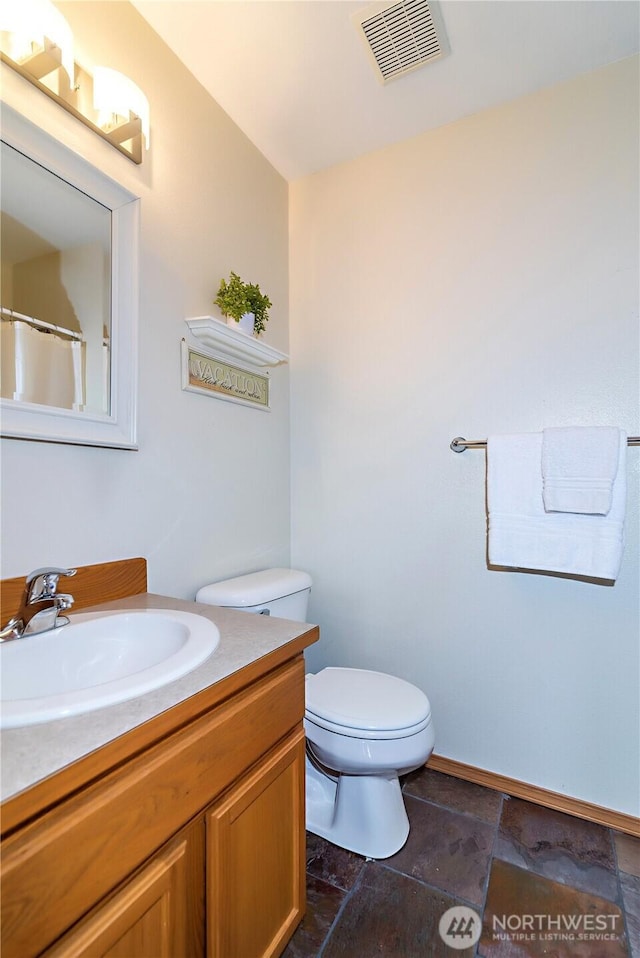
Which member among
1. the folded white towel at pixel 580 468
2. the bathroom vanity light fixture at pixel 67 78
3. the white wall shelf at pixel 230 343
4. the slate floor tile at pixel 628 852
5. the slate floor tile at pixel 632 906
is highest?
the bathroom vanity light fixture at pixel 67 78

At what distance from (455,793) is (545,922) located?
47 centimetres

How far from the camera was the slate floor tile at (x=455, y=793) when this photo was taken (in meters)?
1.45

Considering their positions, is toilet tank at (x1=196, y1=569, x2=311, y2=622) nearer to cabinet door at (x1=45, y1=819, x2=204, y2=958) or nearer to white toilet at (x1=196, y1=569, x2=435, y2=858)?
white toilet at (x1=196, y1=569, x2=435, y2=858)

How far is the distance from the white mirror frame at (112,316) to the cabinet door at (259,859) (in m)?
0.81

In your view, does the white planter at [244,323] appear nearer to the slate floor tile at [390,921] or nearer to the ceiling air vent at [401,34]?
the ceiling air vent at [401,34]

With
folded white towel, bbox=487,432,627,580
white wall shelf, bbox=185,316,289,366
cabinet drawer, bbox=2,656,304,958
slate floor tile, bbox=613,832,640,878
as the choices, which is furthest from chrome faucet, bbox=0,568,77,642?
slate floor tile, bbox=613,832,640,878

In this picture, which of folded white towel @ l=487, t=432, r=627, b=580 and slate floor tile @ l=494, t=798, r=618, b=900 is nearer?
slate floor tile @ l=494, t=798, r=618, b=900

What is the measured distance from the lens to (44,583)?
890mm

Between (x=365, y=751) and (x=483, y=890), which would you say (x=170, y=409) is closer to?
(x=365, y=751)

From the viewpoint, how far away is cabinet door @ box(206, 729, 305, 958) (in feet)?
2.35

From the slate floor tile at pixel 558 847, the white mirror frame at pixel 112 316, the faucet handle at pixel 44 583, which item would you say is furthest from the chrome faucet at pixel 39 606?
the slate floor tile at pixel 558 847

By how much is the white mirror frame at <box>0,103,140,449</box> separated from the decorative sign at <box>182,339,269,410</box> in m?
0.22

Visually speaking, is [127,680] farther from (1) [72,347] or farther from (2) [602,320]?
(2) [602,320]

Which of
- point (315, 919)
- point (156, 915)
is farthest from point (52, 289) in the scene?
point (315, 919)
